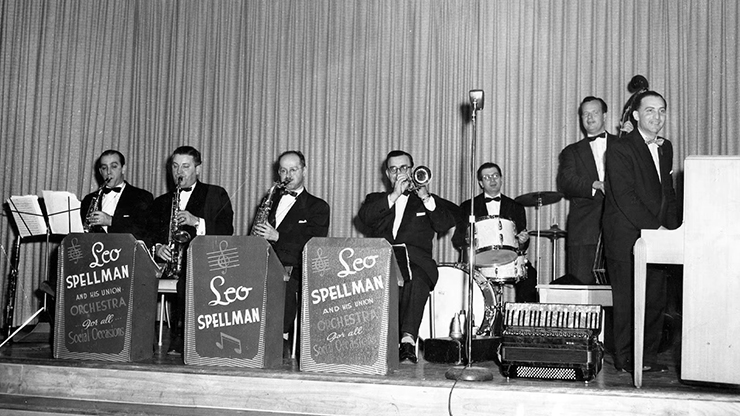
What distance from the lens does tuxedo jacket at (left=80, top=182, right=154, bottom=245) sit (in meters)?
6.07

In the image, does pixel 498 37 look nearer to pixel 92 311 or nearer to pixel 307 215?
pixel 307 215

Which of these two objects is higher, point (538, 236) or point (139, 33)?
point (139, 33)

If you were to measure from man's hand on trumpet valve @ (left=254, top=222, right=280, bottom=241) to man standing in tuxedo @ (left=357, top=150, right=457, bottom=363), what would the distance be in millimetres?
634

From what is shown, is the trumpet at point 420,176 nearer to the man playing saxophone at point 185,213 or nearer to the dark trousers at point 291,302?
the dark trousers at point 291,302

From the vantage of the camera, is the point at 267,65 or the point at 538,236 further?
the point at 267,65

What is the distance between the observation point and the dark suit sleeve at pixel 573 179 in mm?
6113

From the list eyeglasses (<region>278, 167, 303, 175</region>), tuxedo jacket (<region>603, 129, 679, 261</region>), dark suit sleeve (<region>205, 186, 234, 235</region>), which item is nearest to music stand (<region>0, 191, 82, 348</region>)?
dark suit sleeve (<region>205, 186, 234, 235</region>)

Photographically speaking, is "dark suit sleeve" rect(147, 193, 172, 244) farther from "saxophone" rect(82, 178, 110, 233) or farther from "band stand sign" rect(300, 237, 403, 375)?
"band stand sign" rect(300, 237, 403, 375)

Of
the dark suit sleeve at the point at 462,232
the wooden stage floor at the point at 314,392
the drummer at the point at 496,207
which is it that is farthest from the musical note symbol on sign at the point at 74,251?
the drummer at the point at 496,207

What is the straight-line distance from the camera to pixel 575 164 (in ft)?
20.6

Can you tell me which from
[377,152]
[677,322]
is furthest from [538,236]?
[377,152]

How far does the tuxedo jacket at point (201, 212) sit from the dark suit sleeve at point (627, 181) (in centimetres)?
289

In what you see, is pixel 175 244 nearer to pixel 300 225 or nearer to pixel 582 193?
pixel 300 225

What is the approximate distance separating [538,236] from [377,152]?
6.21ft
